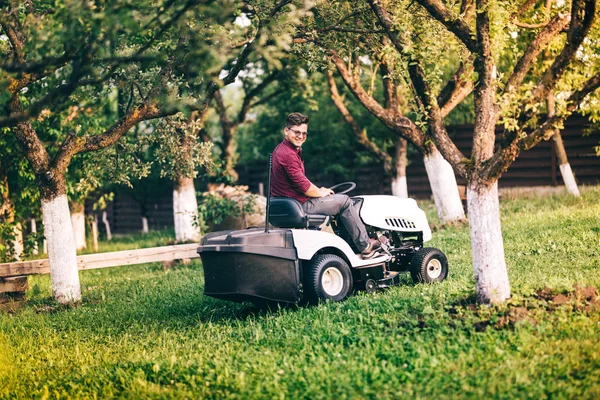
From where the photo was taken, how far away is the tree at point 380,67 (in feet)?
38.5

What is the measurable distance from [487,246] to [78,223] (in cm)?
1676

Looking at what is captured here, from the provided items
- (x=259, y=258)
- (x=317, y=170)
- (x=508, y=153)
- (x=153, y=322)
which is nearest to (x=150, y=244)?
(x=317, y=170)

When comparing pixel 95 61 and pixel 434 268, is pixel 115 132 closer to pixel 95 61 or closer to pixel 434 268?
pixel 95 61

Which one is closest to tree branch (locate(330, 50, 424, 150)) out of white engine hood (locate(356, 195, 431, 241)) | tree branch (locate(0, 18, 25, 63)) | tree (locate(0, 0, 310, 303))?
tree (locate(0, 0, 310, 303))

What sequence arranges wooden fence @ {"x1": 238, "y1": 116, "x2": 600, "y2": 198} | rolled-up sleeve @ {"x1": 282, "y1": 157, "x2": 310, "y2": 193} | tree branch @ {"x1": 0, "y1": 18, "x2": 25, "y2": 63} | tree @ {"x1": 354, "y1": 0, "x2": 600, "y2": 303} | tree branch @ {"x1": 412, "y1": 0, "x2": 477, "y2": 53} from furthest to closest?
wooden fence @ {"x1": 238, "y1": 116, "x2": 600, "y2": 198} < tree branch @ {"x1": 0, "y1": 18, "x2": 25, "y2": 63} < rolled-up sleeve @ {"x1": 282, "y1": 157, "x2": 310, "y2": 193} < tree branch @ {"x1": 412, "y1": 0, "x2": 477, "y2": 53} < tree @ {"x1": 354, "y1": 0, "x2": 600, "y2": 303}

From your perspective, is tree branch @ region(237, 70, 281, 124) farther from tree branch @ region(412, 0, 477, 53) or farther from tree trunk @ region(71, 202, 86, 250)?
tree branch @ region(412, 0, 477, 53)

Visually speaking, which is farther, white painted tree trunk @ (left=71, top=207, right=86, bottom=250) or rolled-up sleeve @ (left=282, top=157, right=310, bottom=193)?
white painted tree trunk @ (left=71, top=207, right=86, bottom=250)

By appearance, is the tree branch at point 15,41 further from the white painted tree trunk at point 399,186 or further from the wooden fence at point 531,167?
the white painted tree trunk at point 399,186

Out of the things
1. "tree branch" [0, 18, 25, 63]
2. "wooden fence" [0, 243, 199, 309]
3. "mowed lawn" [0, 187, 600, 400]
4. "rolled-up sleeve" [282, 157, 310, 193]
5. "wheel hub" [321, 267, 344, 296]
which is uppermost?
"tree branch" [0, 18, 25, 63]

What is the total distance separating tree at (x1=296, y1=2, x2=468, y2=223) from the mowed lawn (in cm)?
421

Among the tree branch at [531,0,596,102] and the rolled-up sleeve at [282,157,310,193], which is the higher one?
the tree branch at [531,0,596,102]

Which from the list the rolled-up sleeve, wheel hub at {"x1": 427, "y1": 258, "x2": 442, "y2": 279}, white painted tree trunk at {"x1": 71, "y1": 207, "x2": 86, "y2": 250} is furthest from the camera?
white painted tree trunk at {"x1": 71, "y1": 207, "x2": 86, "y2": 250}

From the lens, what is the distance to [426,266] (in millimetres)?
8781

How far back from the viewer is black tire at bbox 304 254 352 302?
7.67m
